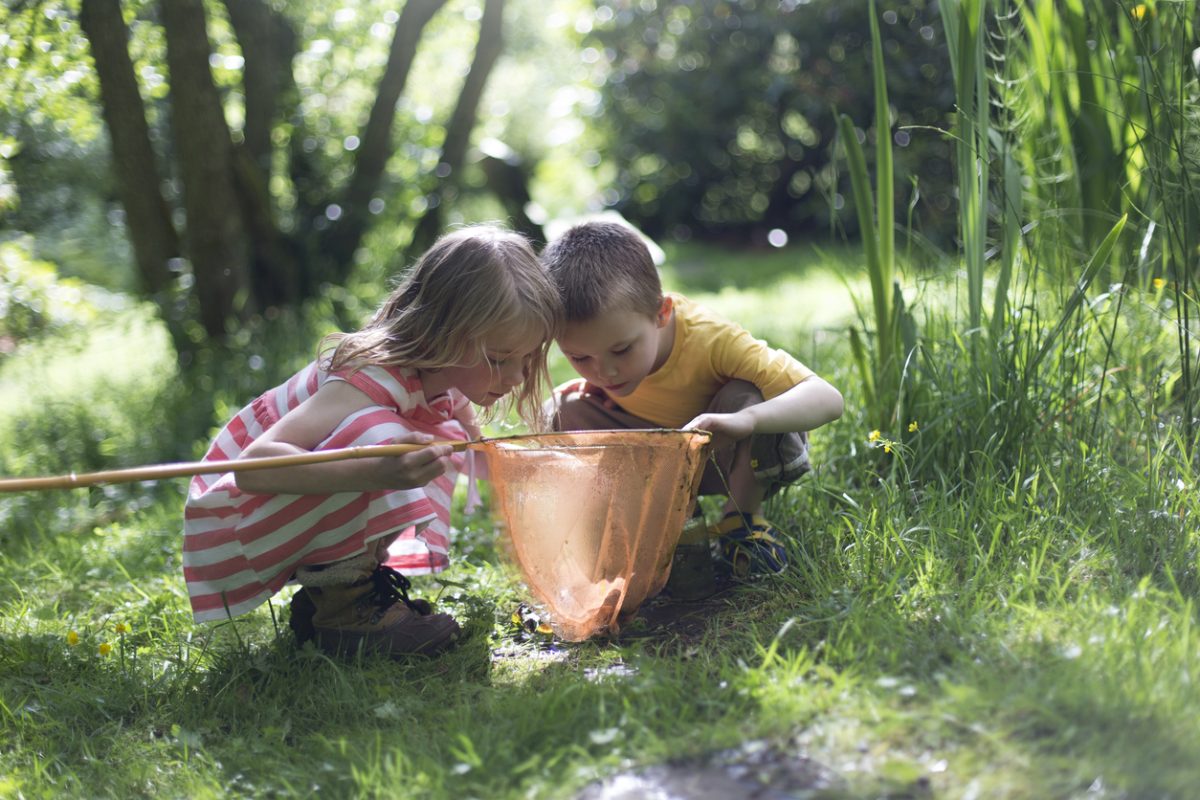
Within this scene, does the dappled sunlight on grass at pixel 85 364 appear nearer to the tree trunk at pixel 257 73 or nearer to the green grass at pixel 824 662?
the tree trunk at pixel 257 73

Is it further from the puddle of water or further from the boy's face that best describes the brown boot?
the puddle of water

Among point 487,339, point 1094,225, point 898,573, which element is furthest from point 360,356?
point 1094,225

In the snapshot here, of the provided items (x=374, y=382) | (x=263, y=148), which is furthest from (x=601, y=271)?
(x=263, y=148)

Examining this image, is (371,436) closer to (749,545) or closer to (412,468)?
(412,468)

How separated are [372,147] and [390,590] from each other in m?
4.31

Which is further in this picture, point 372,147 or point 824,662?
point 372,147

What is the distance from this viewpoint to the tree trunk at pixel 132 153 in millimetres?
4555

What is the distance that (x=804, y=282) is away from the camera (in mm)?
7062

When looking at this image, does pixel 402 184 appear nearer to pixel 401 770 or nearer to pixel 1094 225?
pixel 1094 225

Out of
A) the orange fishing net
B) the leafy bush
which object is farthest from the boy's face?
the leafy bush

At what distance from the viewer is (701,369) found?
2639 mm

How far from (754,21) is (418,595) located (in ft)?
25.1

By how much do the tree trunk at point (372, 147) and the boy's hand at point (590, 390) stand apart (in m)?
3.49

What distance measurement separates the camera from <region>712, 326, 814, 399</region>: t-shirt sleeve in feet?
8.25
